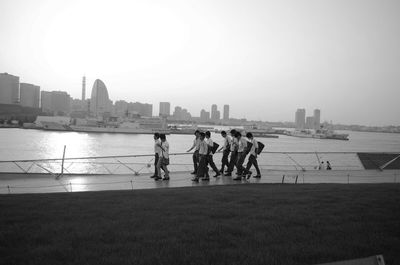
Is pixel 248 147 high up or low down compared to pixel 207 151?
up

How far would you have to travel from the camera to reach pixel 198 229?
3.81 metres

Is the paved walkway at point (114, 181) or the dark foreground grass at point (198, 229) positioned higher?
the dark foreground grass at point (198, 229)

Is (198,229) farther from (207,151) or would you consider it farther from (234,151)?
(234,151)

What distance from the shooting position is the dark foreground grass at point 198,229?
3059mm

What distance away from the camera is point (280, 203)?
526cm

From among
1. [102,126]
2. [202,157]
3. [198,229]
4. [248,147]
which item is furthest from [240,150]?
[102,126]

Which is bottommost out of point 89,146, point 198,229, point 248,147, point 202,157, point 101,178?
point 89,146

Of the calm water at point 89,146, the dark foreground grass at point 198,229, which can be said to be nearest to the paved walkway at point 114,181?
the dark foreground grass at point 198,229

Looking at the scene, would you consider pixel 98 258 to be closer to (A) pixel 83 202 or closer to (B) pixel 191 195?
(A) pixel 83 202

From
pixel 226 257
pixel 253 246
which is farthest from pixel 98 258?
pixel 253 246

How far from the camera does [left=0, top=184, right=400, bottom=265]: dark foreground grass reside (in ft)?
10.0

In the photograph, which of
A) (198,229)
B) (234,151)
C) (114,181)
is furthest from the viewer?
(234,151)

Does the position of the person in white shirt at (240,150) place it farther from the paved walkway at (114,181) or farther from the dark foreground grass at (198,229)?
the dark foreground grass at (198,229)

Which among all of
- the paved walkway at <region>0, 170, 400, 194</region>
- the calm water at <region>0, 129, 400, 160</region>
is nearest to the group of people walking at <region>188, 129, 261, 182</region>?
the paved walkway at <region>0, 170, 400, 194</region>
